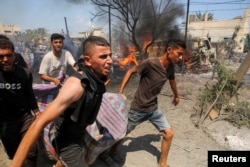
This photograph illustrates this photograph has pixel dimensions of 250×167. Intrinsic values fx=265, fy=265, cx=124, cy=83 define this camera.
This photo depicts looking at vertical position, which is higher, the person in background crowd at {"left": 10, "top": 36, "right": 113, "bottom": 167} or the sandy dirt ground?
the person in background crowd at {"left": 10, "top": 36, "right": 113, "bottom": 167}

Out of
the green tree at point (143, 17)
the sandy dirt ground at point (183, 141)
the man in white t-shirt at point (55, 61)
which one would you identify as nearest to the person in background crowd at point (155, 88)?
the sandy dirt ground at point (183, 141)

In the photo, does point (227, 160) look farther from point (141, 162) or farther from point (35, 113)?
point (35, 113)

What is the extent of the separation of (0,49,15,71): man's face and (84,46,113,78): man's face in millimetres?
1020

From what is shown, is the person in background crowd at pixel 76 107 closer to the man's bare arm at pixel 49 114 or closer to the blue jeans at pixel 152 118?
the man's bare arm at pixel 49 114

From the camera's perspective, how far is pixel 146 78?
3.42m

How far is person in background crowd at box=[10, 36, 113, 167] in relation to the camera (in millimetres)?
1641

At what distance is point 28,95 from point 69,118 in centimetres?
108

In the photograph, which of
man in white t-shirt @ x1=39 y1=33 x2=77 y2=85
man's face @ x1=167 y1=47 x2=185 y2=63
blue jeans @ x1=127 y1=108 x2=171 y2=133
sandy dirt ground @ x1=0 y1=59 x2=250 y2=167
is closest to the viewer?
man's face @ x1=167 y1=47 x2=185 y2=63

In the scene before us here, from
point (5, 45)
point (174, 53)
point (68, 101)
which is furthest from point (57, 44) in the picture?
point (68, 101)

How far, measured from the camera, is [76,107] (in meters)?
1.90

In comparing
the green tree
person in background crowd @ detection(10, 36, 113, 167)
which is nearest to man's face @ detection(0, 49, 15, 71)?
person in background crowd @ detection(10, 36, 113, 167)

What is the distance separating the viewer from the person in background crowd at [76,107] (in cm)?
164

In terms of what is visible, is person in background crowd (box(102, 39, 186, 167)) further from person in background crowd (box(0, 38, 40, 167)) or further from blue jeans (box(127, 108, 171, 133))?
person in background crowd (box(0, 38, 40, 167))

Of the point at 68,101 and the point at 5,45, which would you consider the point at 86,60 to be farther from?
the point at 5,45
